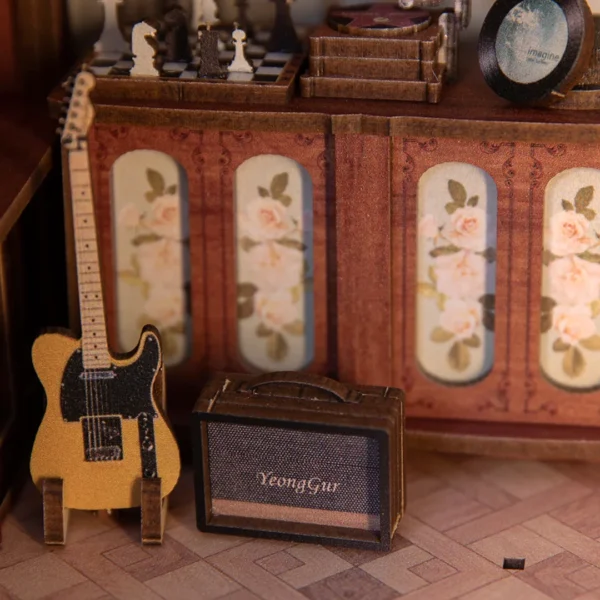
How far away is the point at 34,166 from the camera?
11.9ft

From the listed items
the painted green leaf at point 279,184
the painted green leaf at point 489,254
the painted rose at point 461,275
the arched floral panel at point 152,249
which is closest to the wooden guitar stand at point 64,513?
the arched floral panel at point 152,249

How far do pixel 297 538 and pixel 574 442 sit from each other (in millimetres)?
787

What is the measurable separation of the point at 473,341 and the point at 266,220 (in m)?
0.63

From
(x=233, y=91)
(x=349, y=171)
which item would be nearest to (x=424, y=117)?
(x=349, y=171)

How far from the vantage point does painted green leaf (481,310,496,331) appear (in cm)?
376

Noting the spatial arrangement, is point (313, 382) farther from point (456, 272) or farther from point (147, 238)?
point (147, 238)

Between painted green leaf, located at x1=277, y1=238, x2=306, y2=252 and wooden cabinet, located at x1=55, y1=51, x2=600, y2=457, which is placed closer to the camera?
wooden cabinet, located at x1=55, y1=51, x2=600, y2=457

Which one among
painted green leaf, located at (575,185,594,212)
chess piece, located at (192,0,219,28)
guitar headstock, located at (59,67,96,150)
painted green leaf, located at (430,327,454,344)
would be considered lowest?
painted green leaf, located at (430,327,454,344)

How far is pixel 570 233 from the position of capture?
3.63 metres

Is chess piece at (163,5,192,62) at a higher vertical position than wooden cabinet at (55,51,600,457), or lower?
higher

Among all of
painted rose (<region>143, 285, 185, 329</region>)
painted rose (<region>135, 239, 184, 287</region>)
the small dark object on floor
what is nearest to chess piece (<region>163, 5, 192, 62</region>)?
painted rose (<region>135, 239, 184, 287</region>)

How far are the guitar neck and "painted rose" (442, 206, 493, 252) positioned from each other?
88cm

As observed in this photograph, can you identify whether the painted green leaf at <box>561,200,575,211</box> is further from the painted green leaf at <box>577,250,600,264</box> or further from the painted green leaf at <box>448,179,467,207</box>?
the painted green leaf at <box>448,179,467,207</box>

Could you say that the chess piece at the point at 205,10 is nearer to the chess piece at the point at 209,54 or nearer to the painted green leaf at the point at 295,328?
the chess piece at the point at 209,54
